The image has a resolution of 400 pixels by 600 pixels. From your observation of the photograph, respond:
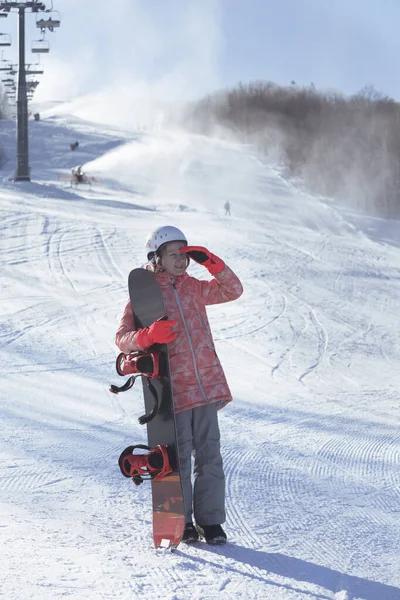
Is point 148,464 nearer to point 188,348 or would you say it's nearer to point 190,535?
point 190,535

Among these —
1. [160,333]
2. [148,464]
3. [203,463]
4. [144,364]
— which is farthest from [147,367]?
[203,463]

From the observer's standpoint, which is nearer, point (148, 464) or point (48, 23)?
point (148, 464)

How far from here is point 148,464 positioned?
3678 mm

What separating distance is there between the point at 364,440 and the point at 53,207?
1653cm

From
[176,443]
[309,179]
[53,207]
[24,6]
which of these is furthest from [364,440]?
[309,179]

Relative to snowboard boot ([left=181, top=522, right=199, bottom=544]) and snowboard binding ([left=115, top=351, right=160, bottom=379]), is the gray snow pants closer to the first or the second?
snowboard boot ([left=181, top=522, right=199, bottom=544])

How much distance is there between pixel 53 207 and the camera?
70.5 ft

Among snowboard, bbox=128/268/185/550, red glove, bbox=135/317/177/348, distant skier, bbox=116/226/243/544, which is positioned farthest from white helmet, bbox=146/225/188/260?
red glove, bbox=135/317/177/348

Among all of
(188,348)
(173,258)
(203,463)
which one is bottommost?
(203,463)

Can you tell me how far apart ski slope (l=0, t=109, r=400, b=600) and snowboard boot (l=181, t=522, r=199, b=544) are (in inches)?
2.2

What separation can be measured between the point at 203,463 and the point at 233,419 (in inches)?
113

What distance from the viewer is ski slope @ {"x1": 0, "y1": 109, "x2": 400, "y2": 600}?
131 inches

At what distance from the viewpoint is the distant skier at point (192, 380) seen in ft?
12.3

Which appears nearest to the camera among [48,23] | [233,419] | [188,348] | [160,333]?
[160,333]
